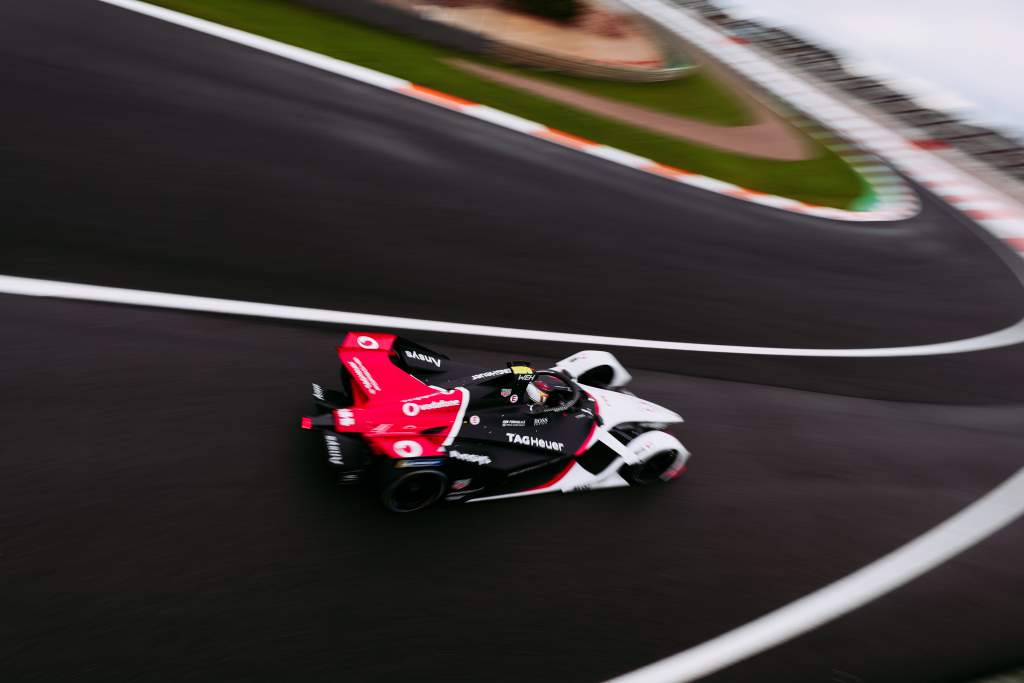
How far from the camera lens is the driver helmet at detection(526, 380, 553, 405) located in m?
6.25

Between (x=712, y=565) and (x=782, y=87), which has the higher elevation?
(x=782, y=87)

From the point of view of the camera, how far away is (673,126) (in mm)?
14492

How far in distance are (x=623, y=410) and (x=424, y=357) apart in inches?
80.0

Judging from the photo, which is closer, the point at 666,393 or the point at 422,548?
the point at 422,548

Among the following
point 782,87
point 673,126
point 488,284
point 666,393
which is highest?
point 782,87

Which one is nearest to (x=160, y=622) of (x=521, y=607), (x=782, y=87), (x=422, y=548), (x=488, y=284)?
(x=422, y=548)

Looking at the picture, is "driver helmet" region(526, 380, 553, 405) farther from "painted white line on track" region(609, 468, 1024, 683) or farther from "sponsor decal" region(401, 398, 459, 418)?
"painted white line on track" region(609, 468, 1024, 683)

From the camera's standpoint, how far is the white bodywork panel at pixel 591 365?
7371 millimetres

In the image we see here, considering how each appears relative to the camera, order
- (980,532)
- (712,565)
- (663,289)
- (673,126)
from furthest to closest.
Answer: (673,126)
(663,289)
(980,532)
(712,565)

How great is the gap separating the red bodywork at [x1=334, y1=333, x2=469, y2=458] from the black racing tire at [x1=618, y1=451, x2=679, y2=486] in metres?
1.82

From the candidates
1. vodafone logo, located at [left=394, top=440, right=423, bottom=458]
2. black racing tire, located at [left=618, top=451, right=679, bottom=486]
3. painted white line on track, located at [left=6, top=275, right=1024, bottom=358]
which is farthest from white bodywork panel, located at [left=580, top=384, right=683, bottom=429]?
vodafone logo, located at [left=394, top=440, right=423, bottom=458]

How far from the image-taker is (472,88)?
13242 millimetres

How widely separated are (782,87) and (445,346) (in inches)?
602

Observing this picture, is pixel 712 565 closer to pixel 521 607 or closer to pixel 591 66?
pixel 521 607
